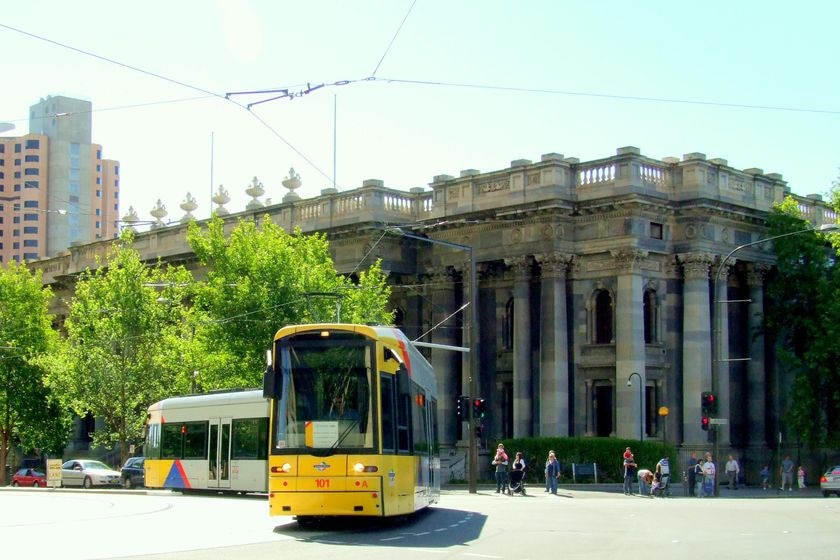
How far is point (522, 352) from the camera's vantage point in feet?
174

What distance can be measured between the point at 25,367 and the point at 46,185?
99024 millimetres

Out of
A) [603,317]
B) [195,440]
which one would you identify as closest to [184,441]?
[195,440]

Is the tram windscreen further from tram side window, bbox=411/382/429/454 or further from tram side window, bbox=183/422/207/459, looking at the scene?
tram side window, bbox=183/422/207/459

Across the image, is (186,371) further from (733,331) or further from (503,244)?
(733,331)

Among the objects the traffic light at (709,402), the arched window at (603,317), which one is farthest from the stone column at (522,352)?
the traffic light at (709,402)

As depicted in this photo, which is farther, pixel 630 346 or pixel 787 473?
pixel 787 473

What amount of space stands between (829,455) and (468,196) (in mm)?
19085

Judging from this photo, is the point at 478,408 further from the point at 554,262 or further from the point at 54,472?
the point at 54,472

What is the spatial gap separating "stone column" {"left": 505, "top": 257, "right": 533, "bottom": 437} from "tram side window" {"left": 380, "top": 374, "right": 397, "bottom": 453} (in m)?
31.1

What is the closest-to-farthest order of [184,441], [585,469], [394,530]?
[394,530], [184,441], [585,469]

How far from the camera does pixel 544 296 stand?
5238 cm

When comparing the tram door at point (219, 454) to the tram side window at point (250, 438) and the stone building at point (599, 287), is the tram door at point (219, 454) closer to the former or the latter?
the tram side window at point (250, 438)

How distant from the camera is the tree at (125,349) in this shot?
57.3 m

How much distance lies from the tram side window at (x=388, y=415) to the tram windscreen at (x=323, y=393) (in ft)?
0.95
